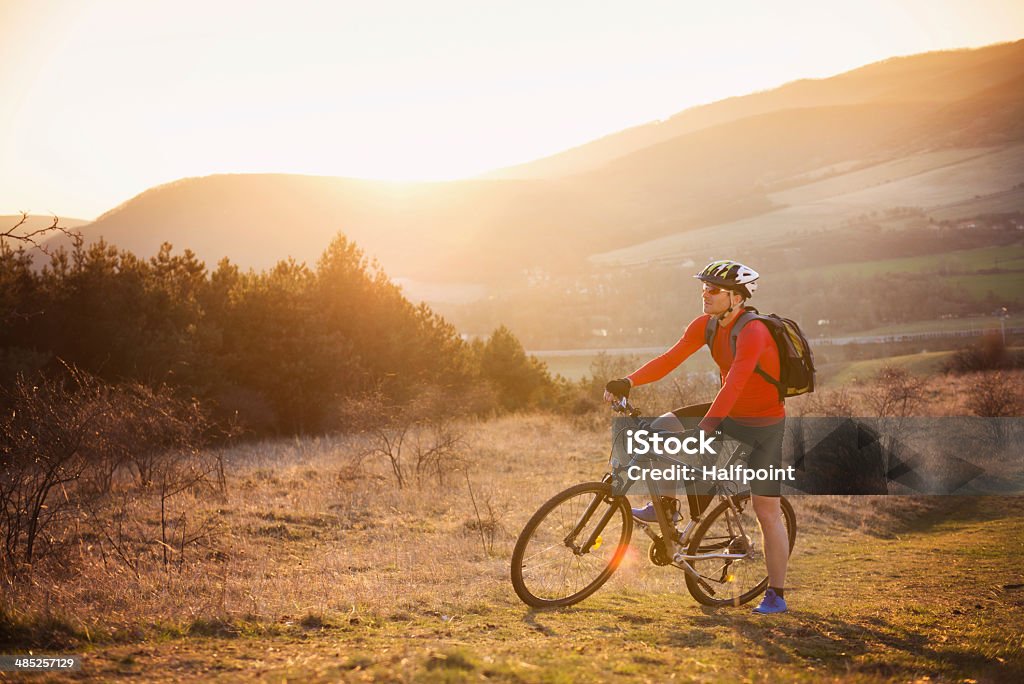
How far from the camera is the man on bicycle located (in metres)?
5.28

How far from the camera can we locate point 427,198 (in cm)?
19900

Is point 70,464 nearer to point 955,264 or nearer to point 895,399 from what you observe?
point 895,399

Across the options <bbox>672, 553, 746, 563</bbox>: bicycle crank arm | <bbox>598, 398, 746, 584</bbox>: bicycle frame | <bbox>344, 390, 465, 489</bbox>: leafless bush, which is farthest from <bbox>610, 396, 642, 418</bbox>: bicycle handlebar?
<bbox>344, 390, 465, 489</bbox>: leafless bush

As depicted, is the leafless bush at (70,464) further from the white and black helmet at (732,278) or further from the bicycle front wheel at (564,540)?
the white and black helmet at (732,278)

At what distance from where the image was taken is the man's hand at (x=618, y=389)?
5.72 meters

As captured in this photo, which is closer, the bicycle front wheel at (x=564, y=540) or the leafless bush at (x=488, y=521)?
the bicycle front wheel at (x=564, y=540)

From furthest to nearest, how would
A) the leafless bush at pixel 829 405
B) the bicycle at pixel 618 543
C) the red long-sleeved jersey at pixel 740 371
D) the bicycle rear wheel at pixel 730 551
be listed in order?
the leafless bush at pixel 829 405 → the bicycle rear wheel at pixel 730 551 → the bicycle at pixel 618 543 → the red long-sleeved jersey at pixel 740 371

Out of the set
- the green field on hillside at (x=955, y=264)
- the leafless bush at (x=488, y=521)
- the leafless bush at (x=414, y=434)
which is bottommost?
the leafless bush at (x=488, y=521)

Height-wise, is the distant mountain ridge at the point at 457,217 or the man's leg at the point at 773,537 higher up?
the distant mountain ridge at the point at 457,217

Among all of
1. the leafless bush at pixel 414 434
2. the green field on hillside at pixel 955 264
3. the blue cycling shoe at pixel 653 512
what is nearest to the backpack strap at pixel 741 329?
the blue cycling shoe at pixel 653 512

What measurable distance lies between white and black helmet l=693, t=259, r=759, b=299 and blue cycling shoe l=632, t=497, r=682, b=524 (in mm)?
1681

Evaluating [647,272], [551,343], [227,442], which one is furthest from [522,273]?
[227,442]

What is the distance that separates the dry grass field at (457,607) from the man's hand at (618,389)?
1.63 meters

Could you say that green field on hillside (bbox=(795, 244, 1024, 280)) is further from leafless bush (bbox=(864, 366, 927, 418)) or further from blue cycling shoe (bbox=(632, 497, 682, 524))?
blue cycling shoe (bbox=(632, 497, 682, 524))
